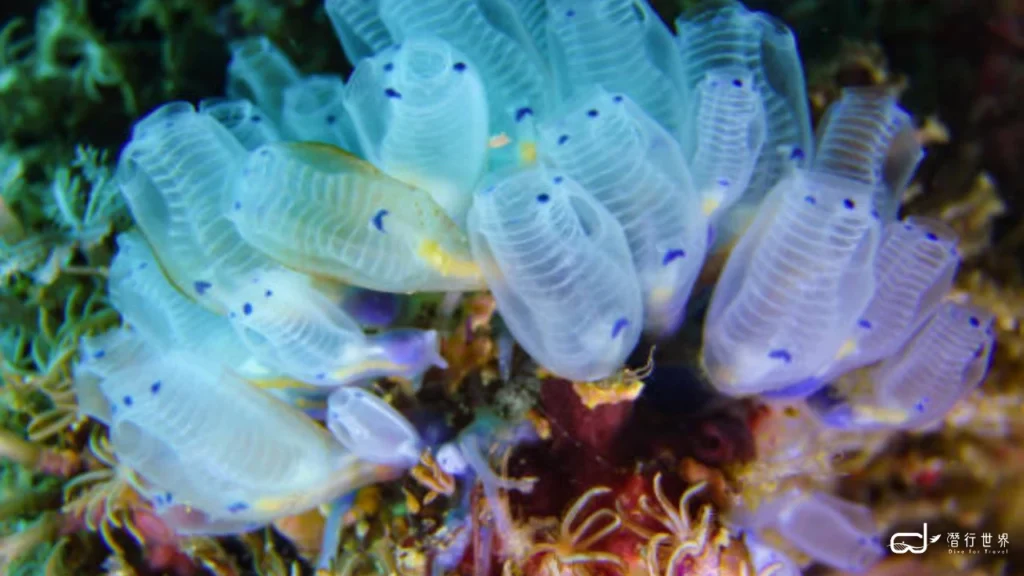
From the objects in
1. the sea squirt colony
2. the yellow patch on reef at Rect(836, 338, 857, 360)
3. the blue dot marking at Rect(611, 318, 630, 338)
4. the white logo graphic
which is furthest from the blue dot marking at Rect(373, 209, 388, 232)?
the white logo graphic

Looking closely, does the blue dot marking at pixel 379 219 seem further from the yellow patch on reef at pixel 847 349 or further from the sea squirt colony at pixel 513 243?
the yellow patch on reef at pixel 847 349

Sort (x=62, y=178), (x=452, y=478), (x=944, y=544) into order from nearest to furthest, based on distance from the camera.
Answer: (x=452, y=478), (x=944, y=544), (x=62, y=178)

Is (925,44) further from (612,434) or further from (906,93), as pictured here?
(612,434)

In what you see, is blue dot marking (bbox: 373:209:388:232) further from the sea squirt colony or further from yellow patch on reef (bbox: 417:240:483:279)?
yellow patch on reef (bbox: 417:240:483:279)

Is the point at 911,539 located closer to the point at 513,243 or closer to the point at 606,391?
the point at 606,391

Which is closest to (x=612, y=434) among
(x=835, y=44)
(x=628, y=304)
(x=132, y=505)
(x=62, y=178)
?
(x=628, y=304)
